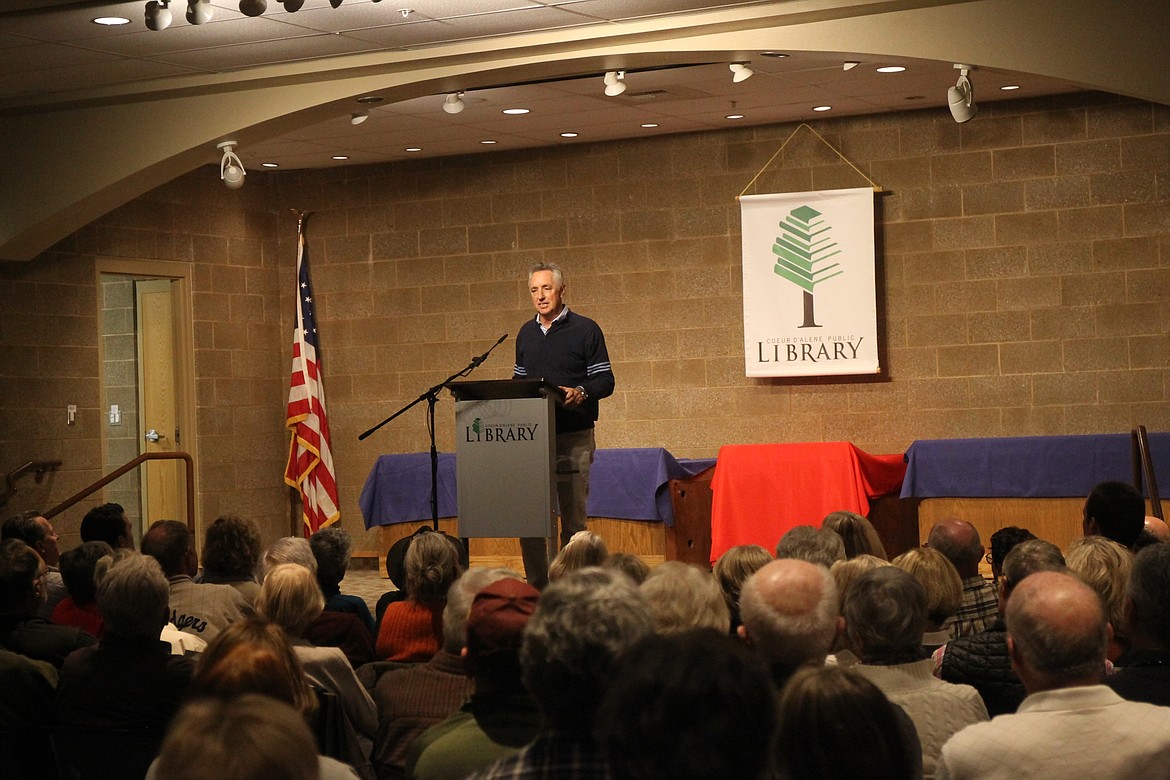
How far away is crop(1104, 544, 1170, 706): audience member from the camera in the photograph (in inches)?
109

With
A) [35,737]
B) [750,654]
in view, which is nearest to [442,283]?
[35,737]

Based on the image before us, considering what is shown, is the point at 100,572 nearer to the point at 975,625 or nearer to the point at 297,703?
the point at 297,703

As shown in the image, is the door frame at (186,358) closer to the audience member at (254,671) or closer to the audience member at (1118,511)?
the audience member at (1118,511)

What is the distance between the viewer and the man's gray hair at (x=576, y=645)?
6.43 ft

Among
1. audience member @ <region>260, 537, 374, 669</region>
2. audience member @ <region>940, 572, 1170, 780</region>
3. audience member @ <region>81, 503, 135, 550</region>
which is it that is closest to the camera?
audience member @ <region>940, 572, 1170, 780</region>

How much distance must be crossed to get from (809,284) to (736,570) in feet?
20.4

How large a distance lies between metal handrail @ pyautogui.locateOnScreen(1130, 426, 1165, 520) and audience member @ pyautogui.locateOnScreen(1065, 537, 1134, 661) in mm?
3991

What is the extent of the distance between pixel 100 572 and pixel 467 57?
4015mm

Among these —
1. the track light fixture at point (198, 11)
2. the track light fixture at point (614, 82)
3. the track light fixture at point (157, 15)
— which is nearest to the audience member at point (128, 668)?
the track light fixture at point (198, 11)

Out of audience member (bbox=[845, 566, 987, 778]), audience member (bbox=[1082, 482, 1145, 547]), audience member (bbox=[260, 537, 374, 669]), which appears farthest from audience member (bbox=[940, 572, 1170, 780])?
audience member (bbox=[1082, 482, 1145, 547])

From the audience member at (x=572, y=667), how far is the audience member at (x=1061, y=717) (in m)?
0.66

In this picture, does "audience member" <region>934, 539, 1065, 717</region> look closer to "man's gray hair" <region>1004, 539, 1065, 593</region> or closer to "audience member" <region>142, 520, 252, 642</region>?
"man's gray hair" <region>1004, 539, 1065, 593</region>

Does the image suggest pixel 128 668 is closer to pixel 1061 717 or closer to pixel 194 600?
pixel 194 600

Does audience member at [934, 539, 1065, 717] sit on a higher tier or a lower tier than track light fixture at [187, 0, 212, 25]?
lower
